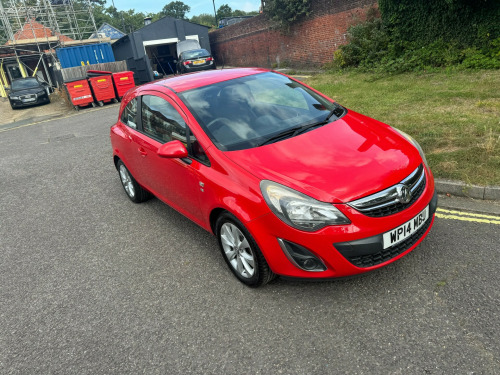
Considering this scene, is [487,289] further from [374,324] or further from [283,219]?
[283,219]

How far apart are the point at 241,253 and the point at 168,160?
4.13 ft

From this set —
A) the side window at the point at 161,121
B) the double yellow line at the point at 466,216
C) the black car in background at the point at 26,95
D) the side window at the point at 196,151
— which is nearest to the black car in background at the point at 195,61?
the black car in background at the point at 26,95

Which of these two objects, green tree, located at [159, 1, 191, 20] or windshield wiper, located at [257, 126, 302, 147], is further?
green tree, located at [159, 1, 191, 20]

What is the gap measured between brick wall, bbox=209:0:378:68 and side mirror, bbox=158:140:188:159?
1351cm

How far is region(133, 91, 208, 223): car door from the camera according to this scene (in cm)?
348

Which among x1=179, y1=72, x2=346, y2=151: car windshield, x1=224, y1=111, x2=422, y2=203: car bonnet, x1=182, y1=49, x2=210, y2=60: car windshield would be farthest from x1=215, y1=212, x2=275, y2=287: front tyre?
x1=182, y1=49, x2=210, y2=60: car windshield

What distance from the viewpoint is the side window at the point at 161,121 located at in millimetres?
3666

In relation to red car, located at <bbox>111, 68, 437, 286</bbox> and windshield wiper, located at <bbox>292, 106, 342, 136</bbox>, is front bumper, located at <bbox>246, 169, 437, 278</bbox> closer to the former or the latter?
red car, located at <bbox>111, 68, 437, 286</bbox>

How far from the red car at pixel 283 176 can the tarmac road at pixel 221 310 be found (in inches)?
12.5

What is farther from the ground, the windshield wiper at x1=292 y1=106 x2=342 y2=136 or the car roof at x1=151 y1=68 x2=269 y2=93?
the car roof at x1=151 y1=68 x2=269 y2=93

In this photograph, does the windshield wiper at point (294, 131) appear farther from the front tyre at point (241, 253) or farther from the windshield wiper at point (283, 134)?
the front tyre at point (241, 253)

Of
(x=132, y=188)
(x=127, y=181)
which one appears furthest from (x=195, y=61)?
(x=132, y=188)

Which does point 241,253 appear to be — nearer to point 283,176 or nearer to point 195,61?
point 283,176

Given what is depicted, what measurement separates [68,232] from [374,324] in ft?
12.2
